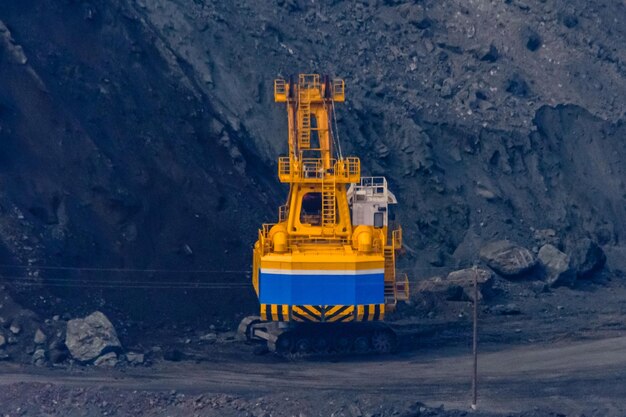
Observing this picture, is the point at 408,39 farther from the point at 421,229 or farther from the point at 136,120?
the point at 136,120

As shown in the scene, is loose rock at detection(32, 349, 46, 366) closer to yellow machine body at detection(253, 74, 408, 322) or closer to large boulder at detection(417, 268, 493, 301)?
yellow machine body at detection(253, 74, 408, 322)

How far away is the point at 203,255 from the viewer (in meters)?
44.4

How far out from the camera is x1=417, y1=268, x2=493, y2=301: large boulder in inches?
1816

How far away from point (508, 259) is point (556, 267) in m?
1.83

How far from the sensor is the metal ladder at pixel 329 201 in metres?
40.2

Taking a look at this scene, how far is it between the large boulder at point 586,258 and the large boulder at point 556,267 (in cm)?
62

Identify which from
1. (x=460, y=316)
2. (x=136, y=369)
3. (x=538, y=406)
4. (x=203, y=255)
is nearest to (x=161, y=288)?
(x=203, y=255)

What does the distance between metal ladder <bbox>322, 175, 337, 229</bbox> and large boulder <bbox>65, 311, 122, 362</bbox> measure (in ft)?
22.3

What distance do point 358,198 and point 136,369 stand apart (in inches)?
346

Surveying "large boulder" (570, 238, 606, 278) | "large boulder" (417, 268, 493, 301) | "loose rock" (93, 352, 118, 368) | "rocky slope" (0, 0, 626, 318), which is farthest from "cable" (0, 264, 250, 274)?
"large boulder" (570, 238, 606, 278)

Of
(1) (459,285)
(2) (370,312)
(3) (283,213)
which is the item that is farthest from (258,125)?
(2) (370,312)

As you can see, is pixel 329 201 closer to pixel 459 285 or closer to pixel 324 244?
pixel 324 244

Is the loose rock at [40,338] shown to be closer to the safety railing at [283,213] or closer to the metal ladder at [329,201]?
the safety railing at [283,213]

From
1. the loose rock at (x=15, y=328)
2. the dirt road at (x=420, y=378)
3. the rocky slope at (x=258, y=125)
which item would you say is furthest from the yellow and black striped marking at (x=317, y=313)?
the loose rock at (x=15, y=328)
